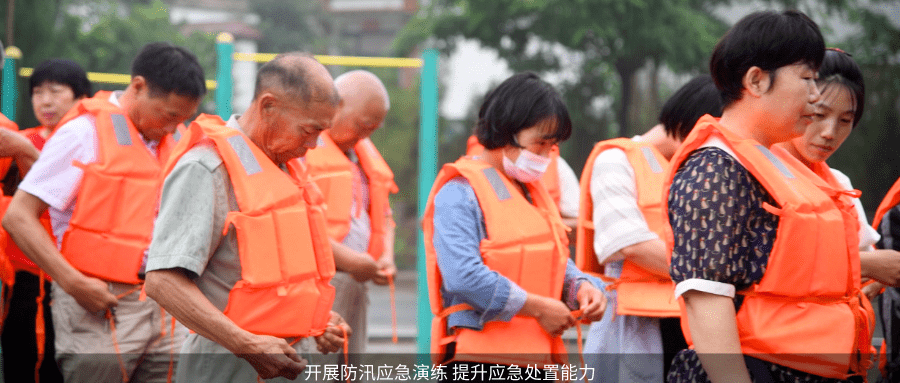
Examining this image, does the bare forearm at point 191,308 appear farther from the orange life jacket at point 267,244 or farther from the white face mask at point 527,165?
the white face mask at point 527,165

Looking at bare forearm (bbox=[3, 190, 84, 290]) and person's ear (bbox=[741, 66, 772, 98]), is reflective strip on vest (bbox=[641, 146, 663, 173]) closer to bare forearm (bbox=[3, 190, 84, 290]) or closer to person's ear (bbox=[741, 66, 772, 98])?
person's ear (bbox=[741, 66, 772, 98])

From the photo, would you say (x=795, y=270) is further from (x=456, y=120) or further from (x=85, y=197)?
(x=456, y=120)

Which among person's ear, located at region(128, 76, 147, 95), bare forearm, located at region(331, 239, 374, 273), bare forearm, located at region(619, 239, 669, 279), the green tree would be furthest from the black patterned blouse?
the green tree

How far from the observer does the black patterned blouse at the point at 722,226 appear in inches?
72.6

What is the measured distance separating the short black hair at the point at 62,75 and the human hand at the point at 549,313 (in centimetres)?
330

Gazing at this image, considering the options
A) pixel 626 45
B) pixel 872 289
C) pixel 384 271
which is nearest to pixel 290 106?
pixel 384 271

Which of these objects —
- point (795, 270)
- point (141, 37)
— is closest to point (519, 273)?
point (795, 270)

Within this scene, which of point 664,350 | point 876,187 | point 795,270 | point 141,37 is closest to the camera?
point 795,270

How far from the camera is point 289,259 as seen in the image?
92.4 inches

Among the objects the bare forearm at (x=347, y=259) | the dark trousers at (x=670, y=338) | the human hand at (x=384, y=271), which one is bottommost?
the human hand at (x=384, y=271)

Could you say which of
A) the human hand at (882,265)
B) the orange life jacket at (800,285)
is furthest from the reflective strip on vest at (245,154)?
the human hand at (882,265)

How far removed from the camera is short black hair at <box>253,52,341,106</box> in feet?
7.84

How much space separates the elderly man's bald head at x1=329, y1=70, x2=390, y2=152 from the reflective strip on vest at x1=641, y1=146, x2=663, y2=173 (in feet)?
5.71

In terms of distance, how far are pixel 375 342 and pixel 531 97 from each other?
19.1ft
